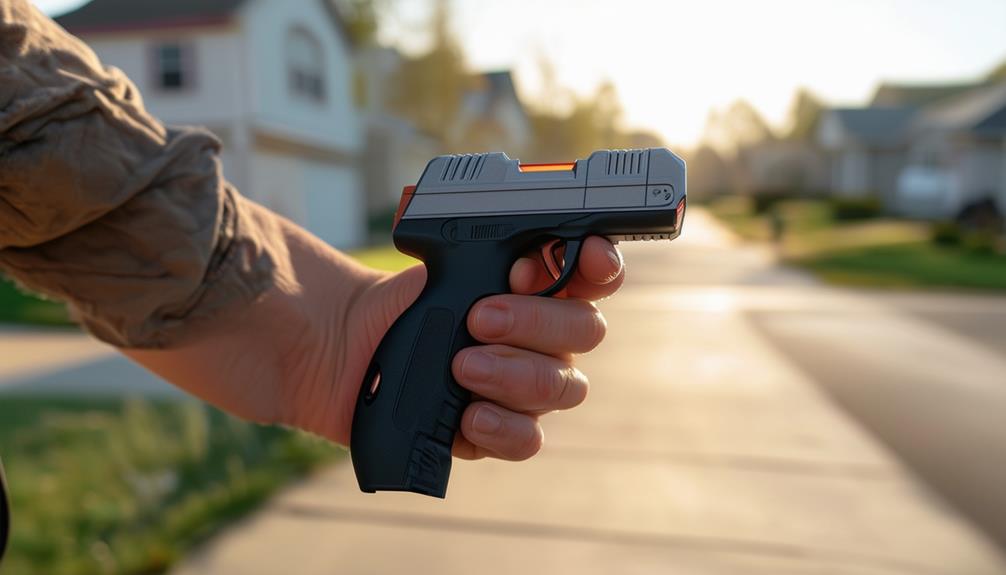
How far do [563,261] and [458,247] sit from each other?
20 cm

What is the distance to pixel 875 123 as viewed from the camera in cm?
3662

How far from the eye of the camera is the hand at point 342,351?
1.43m

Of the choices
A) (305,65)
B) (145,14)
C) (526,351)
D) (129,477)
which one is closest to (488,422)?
(526,351)

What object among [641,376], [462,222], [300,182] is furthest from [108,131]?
[300,182]

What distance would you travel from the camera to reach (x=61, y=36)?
59.5 inches

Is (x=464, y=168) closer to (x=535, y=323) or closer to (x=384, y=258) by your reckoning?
(x=535, y=323)

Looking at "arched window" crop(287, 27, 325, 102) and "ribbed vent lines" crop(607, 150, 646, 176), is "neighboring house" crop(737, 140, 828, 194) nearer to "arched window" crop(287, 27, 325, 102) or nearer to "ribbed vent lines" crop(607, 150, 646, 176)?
"arched window" crop(287, 27, 325, 102)

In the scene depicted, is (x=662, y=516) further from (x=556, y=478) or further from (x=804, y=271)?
(x=804, y=271)

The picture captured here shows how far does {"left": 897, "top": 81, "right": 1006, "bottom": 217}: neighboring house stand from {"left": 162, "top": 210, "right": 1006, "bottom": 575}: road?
76.4 ft

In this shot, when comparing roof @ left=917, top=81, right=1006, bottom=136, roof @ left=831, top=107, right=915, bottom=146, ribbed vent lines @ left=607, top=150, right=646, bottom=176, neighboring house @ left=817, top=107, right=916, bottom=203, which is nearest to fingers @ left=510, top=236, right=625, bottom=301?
ribbed vent lines @ left=607, top=150, right=646, bottom=176

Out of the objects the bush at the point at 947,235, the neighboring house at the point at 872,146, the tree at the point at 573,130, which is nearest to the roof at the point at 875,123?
the neighboring house at the point at 872,146

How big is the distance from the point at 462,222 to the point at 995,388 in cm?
643

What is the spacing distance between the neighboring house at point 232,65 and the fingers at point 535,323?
15859 millimetres

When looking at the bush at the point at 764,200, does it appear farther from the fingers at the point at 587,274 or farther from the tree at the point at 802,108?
the fingers at the point at 587,274
